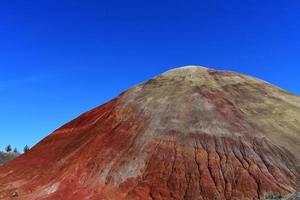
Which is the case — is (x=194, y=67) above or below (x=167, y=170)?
above

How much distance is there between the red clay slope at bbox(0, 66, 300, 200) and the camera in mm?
38219

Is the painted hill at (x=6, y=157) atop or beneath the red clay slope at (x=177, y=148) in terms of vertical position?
atop

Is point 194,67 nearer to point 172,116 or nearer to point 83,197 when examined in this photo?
point 172,116

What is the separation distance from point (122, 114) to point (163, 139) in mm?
7342

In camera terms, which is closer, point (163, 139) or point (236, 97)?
point (163, 139)

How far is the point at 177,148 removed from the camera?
1642 inches

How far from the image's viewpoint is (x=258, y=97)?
160 ft

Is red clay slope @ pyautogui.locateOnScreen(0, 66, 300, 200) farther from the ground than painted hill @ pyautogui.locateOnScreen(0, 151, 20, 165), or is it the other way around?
painted hill @ pyautogui.locateOnScreen(0, 151, 20, 165)

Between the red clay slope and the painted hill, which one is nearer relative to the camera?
the red clay slope

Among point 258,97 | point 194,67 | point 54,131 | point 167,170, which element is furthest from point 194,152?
point 54,131

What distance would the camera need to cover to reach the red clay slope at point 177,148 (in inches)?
1505

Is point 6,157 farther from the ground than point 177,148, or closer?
farther from the ground

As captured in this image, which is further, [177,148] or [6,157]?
[6,157]

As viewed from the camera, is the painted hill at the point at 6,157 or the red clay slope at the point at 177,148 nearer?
the red clay slope at the point at 177,148
